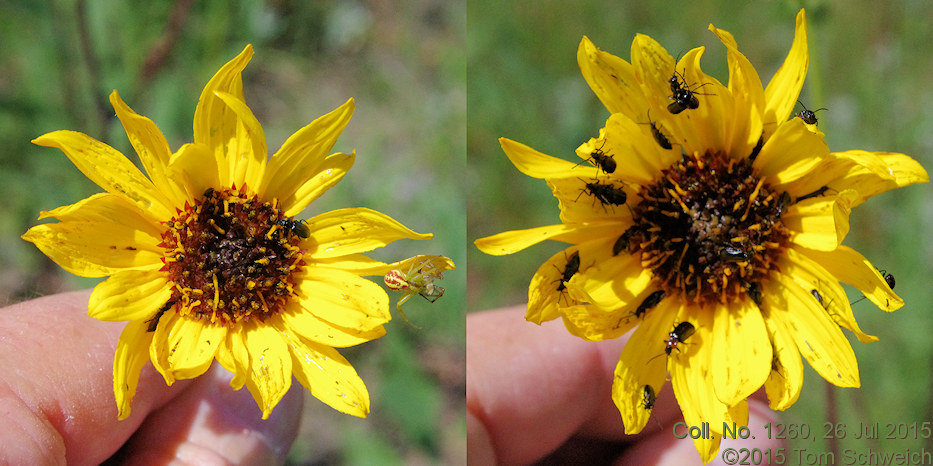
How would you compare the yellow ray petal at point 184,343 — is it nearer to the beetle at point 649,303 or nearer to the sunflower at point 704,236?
the sunflower at point 704,236

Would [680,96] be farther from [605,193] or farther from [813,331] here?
[813,331]

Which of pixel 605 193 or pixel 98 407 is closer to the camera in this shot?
pixel 605 193

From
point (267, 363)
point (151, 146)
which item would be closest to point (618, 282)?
point (267, 363)

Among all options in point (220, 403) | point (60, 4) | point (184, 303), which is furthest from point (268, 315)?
point (60, 4)

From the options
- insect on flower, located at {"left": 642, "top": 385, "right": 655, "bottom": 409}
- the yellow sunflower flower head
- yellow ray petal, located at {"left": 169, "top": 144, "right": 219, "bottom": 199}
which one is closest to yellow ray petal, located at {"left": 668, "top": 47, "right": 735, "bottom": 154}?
insect on flower, located at {"left": 642, "top": 385, "right": 655, "bottom": 409}

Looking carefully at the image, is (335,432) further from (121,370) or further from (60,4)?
(60,4)
